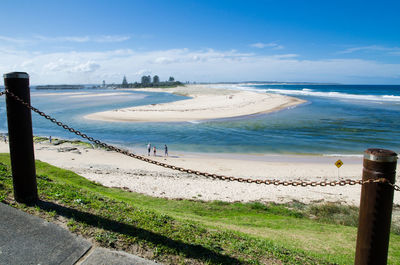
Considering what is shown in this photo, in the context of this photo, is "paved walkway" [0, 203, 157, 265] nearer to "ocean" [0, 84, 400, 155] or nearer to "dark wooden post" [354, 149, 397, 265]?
"dark wooden post" [354, 149, 397, 265]

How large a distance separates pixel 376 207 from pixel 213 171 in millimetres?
15934

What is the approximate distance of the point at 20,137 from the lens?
4.46 m

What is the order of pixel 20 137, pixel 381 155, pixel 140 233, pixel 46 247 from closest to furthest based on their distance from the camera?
pixel 381 155 < pixel 46 247 < pixel 140 233 < pixel 20 137

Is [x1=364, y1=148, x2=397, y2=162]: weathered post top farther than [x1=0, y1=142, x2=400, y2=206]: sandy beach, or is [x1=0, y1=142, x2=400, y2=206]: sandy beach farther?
[x1=0, y1=142, x2=400, y2=206]: sandy beach

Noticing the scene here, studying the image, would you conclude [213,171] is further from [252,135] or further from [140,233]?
[140,233]

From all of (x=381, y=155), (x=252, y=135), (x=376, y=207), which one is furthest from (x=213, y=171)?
(x=381, y=155)

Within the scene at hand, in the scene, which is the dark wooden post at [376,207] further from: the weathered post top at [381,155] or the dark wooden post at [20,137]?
the dark wooden post at [20,137]

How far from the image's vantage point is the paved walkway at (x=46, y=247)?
3.47m

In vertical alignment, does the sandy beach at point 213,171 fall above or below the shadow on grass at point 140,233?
below

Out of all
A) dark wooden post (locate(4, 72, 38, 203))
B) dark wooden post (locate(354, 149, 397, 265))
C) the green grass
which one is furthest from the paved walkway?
dark wooden post (locate(354, 149, 397, 265))

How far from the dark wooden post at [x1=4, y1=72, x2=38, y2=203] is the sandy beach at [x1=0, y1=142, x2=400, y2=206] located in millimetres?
8522

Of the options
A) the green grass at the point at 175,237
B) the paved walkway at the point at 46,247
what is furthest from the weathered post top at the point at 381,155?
the paved walkway at the point at 46,247

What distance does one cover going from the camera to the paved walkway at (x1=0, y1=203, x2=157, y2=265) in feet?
11.4

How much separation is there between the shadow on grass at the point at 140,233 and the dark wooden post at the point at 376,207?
5.18 ft
